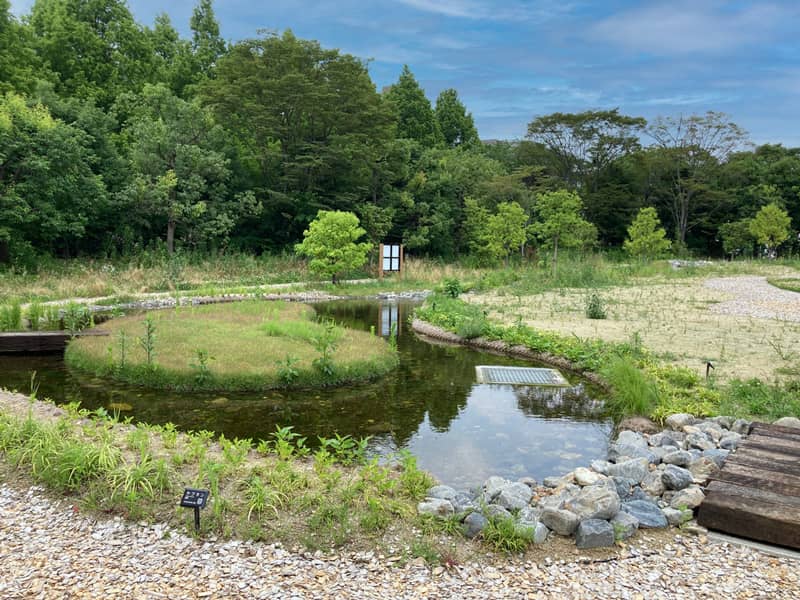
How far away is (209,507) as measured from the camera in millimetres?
3459

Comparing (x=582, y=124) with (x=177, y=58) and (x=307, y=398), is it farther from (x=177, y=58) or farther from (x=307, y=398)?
(x=307, y=398)

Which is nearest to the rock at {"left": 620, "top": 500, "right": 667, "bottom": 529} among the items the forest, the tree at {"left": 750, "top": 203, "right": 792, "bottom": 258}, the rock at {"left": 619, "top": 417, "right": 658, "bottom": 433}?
the rock at {"left": 619, "top": 417, "right": 658, "bottom": 433}

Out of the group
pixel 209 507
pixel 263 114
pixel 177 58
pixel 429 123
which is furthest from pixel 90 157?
pixel 429 123

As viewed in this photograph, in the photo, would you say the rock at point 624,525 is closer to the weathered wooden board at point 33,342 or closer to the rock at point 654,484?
the rock at point 654,484

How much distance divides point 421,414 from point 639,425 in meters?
2.21

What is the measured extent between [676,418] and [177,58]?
96.0ft

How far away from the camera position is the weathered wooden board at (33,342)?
8523 mm

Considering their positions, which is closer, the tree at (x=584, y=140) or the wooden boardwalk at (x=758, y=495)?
the wooden boardwalk at (x=758, y=495)

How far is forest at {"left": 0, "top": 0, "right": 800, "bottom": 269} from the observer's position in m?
18.0

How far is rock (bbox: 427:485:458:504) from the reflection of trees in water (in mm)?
2650

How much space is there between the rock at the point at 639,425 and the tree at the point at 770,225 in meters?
28.7

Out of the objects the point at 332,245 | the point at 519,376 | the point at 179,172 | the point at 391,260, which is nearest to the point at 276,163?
the point at 179,172

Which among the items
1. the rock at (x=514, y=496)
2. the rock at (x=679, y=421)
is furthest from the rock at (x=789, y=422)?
the rock at (x=514, y=496)

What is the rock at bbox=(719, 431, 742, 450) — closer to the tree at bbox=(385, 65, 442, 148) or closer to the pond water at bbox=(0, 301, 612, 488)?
the pond water at bbox=(0, 301, 612, 488)
